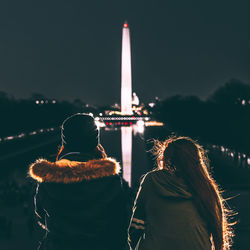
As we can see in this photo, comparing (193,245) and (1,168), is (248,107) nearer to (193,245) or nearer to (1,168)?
(1,168)

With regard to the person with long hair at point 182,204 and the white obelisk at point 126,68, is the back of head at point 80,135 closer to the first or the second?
the person with long hair at point 182,204

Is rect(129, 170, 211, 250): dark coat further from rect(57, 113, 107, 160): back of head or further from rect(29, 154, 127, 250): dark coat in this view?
rect(57, 113, 107, 160): back of head

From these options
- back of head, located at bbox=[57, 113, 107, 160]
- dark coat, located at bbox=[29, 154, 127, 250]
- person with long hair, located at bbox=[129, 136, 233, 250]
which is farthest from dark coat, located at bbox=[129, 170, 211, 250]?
back of head, located at bbox=[57, 113, 107, 160]

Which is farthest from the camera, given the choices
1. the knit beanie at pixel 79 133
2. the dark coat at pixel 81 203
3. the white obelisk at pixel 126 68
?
the white obelisk at pixel 126 68

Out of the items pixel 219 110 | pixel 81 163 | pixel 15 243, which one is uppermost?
pixel 81 163

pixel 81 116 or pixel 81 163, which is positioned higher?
pixel 81 116

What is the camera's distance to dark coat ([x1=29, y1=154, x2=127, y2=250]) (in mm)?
2406

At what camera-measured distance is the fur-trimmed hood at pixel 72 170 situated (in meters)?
2.42

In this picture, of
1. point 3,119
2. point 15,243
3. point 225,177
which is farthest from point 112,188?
point 3,119

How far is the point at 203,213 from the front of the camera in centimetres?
214

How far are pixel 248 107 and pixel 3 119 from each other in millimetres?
51271

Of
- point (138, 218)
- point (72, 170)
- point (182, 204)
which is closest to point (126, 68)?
point (72, 170)

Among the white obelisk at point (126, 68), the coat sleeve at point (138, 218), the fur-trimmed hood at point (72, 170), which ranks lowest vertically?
the white obelisk at point (126, 68)

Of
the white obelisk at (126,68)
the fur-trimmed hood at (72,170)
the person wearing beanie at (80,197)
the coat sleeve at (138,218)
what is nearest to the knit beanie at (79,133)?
the person wearing beanie at (80,197)
